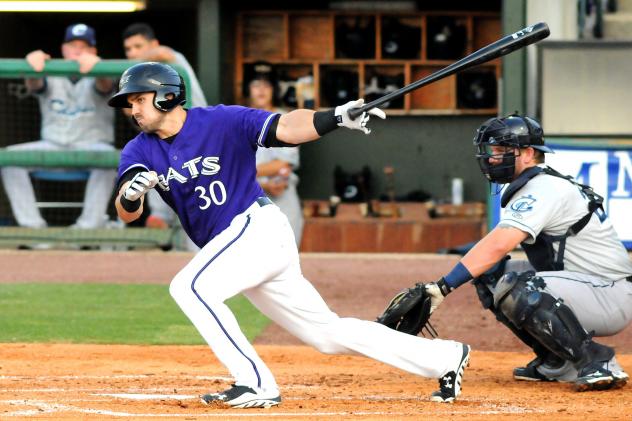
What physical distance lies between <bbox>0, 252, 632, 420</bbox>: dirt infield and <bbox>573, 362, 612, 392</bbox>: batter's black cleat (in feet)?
0.18

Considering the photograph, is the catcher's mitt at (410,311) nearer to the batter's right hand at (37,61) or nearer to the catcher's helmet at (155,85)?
the catcher's helmet at (155,85)

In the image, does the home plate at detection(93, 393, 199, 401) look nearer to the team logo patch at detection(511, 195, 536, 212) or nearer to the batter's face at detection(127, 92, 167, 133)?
the batter's face at detection(127, 92, 167, 133)

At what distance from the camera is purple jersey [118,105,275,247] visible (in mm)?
5609

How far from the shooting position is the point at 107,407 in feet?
18.0

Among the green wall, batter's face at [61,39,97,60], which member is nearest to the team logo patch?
batter's face at [61,39,97,60]

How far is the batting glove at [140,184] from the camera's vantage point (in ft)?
17.9

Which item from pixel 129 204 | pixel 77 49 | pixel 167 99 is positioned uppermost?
pixel 77 49

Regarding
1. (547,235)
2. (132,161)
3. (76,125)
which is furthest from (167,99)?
(76,125)

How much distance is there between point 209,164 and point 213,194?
0.12m

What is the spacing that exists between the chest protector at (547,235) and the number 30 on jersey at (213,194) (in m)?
1.38

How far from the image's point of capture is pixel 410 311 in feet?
19.5

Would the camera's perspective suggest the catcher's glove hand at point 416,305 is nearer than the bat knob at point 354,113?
No

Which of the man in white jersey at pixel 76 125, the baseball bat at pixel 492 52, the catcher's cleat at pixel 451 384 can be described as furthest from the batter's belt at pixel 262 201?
the man in white jersey at pixel 76 125

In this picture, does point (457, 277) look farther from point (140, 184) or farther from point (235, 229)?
point (140, 184)
